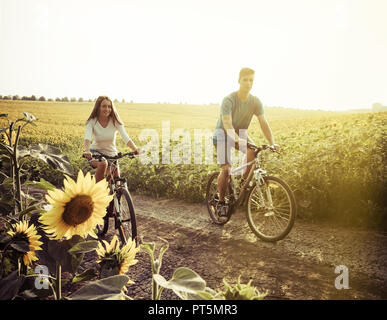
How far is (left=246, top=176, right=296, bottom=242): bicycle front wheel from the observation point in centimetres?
334

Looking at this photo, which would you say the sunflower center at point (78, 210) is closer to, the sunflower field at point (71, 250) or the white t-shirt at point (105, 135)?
the sunflower field at point (71, 250)

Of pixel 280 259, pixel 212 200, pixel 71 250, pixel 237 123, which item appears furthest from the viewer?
pixel 212 200

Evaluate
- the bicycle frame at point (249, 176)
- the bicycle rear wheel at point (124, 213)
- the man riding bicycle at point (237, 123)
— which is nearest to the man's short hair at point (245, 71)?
the man riding bicycle at point (237, 123)

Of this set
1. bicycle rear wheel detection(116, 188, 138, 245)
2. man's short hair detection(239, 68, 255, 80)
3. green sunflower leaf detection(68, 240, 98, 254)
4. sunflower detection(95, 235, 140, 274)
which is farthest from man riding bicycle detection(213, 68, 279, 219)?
green sunflower leaf detection(68, 240, 98, 254)

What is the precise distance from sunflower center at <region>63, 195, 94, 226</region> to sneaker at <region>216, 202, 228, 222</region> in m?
3.46

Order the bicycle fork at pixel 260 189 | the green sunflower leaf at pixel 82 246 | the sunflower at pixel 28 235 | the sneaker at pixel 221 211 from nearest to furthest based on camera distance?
the green sunflower leaf at pixel 82 246
the sunflower at pixel 28 235
the bicycle fork at pixel 260 189
the sneaker at pixel 221 211

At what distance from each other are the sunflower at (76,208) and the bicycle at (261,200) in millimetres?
2847

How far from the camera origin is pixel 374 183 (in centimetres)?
377

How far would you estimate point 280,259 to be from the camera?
119 inches

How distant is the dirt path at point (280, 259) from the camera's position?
7.95 feet

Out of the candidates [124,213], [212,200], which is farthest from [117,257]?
[212,200]

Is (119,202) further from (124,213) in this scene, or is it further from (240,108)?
(240,108)

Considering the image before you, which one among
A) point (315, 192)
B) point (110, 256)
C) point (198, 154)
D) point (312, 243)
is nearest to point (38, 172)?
point (110, 256)
